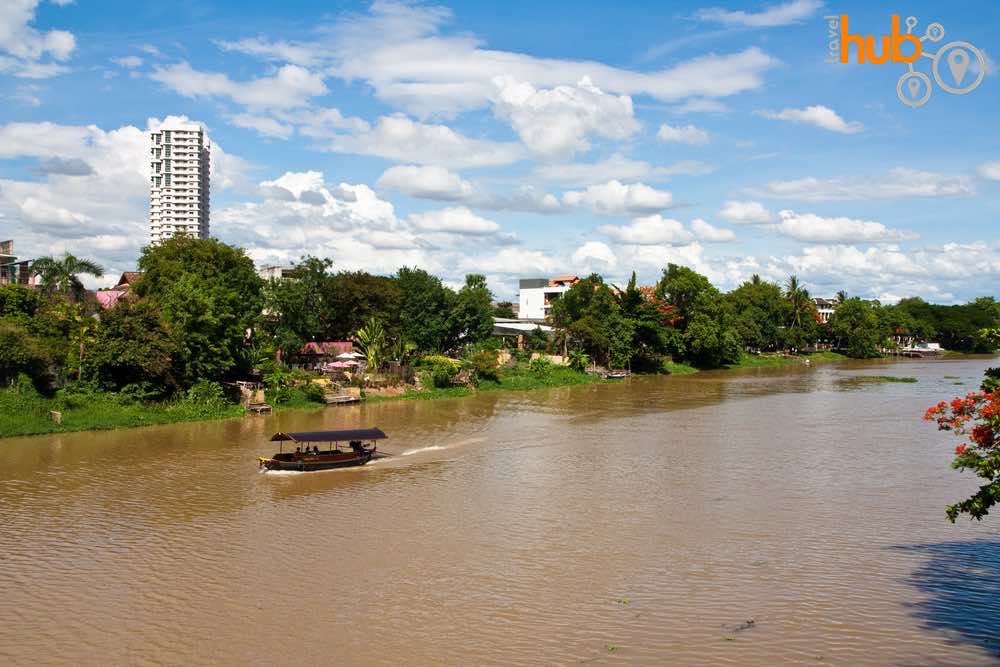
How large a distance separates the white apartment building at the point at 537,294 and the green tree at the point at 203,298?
167 ft

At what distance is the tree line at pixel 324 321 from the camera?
28.7 metres

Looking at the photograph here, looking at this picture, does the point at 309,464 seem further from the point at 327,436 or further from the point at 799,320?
the point at 799,320

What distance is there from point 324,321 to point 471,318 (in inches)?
375

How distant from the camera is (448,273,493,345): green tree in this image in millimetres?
50219

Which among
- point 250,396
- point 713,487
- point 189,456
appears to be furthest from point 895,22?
point 250,396

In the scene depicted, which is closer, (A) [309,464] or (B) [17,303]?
(A) [309,464]

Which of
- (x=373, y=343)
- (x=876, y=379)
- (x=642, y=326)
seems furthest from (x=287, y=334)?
(x=876, y=379)

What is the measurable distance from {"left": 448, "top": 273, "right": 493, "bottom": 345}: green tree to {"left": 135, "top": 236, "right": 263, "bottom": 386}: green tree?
557 inches

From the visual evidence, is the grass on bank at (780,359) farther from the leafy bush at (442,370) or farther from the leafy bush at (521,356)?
the leafy bush at (442,370)

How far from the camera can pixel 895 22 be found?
14367mm

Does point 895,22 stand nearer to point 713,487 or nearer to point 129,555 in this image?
point 713,487

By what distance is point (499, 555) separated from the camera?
13.7 m

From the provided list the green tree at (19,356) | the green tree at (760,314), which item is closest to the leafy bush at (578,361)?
the green tree at (760,314)

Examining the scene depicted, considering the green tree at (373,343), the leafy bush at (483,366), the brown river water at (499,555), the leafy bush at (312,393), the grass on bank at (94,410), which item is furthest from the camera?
the leafy bush at (483,366)
